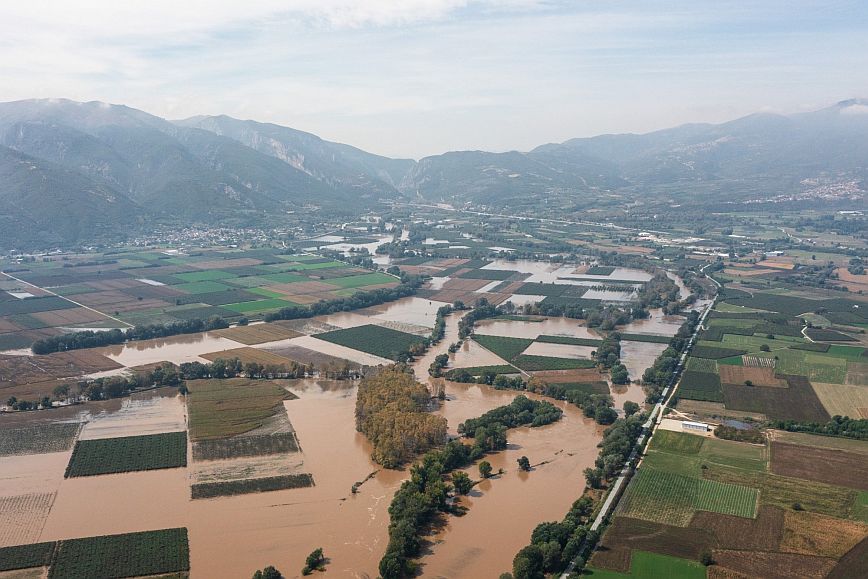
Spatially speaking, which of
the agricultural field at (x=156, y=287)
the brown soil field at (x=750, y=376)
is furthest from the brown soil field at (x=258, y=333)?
the brown soil field at (x=750, y=376)

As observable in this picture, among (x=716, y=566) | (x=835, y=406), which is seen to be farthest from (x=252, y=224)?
(x=716, y=566)

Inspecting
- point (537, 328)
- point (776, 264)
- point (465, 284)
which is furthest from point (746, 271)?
point (537, 328)

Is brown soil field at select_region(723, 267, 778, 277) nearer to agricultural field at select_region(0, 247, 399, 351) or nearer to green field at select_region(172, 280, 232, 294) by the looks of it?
agricultural field at select_region(0, 247, 399, 351)

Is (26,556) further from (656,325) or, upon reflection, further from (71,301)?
(656,325)

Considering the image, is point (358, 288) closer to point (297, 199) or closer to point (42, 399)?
point (42, 399)

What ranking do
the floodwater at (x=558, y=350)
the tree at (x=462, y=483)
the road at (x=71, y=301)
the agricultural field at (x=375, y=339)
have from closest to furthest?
the tree at (x=462, y=483), the floodwater at (x=558, y=350), the agricultural field at (x=375, y=339), the road at (x=71, y=301)

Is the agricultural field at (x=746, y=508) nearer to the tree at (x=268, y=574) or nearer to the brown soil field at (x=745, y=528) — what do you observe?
the brown soil field at (x=745, y=528)

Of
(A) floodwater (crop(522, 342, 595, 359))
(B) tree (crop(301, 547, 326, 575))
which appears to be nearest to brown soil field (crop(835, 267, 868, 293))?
(A) floodwater (crop(522, 342, 595, 359))
